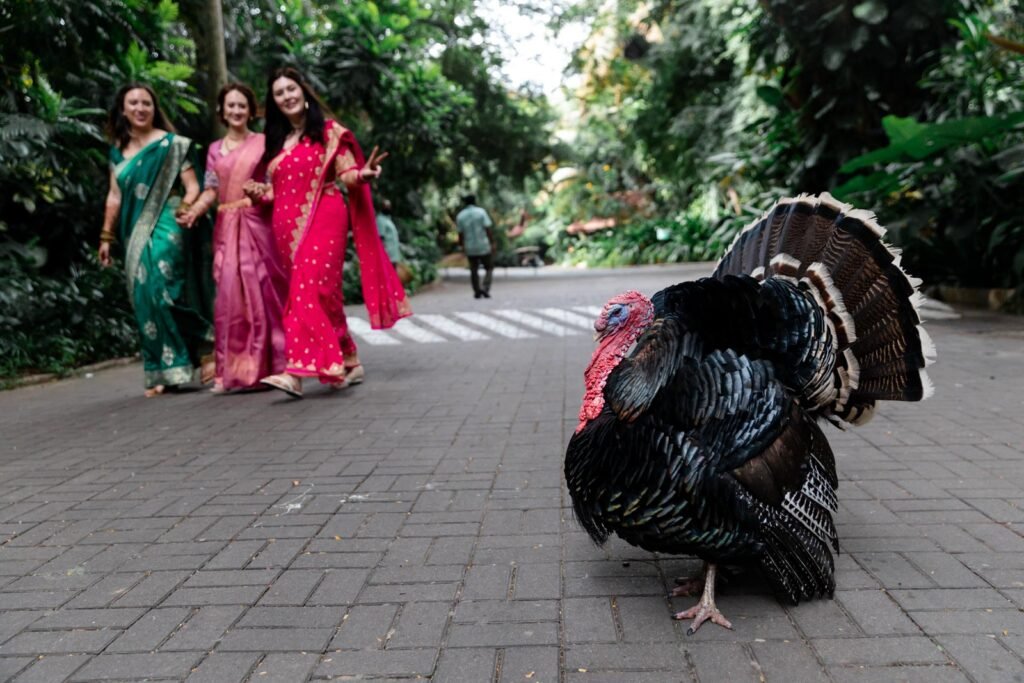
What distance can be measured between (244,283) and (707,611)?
16.5 feet

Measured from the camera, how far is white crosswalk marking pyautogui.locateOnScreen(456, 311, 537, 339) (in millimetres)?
9686

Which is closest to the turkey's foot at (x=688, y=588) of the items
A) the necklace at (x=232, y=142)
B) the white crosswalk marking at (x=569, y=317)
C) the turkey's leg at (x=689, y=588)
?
the turkey's leg at (x=689, y=588)

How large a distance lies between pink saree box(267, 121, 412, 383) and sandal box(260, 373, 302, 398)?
65 mm

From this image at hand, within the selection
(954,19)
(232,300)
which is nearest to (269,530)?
(232,300)

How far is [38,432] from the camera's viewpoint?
17.5 feet

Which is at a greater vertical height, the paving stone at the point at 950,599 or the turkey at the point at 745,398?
the turkey at the point at 745,398

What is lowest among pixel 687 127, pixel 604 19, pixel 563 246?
pixel 563 246

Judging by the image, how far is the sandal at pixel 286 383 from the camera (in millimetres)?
5930

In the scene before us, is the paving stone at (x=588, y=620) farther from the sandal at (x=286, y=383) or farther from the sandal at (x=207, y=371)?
the sandal at (x=207, y=371)

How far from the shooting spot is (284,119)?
6.33 metres

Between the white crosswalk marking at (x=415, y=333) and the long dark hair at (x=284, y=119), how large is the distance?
3.53 m

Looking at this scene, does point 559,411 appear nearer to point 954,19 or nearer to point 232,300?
point 232,300

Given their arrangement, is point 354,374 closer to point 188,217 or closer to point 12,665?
point 188,217

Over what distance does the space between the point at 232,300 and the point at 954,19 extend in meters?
9.76
